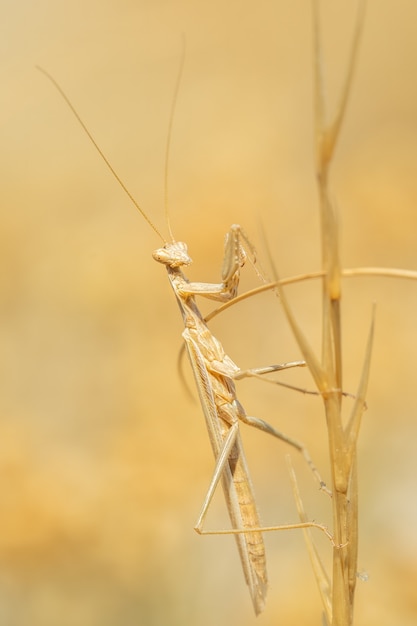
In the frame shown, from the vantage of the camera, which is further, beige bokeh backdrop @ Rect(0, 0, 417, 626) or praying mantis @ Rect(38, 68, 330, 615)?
beige bokeh backdrop @ Rect(0, 0, 417, 626)

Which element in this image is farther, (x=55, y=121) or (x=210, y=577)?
(x=55, y=121)

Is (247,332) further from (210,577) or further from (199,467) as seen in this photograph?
(210,577)

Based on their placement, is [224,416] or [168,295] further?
[168,295]

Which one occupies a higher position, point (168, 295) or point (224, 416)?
point (168, 295)

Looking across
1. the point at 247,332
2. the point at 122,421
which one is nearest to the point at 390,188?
the point at 247,332

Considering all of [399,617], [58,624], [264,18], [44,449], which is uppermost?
[264,18]

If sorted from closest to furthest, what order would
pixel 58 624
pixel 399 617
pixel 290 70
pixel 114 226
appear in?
pixel 399 617
pixel 58 624
pixel 114 226
pixel 290 70

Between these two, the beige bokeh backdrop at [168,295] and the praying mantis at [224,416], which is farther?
the beige bokeh backdrop at [168,295]

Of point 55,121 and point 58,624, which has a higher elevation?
point 55,121
